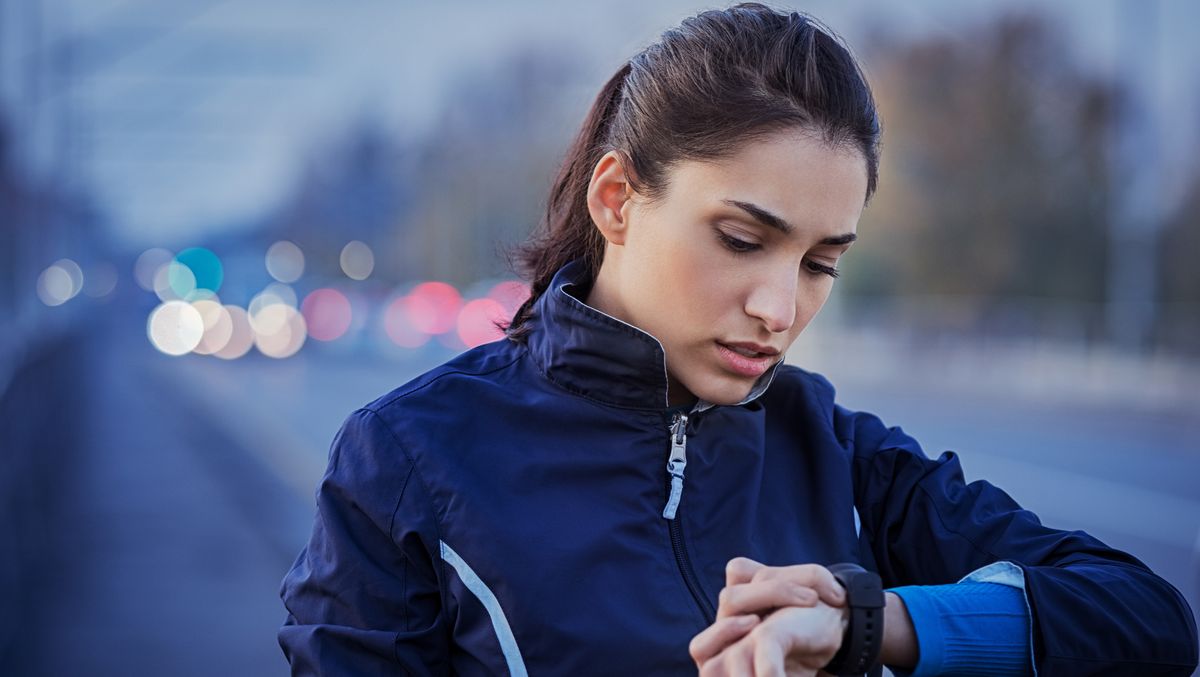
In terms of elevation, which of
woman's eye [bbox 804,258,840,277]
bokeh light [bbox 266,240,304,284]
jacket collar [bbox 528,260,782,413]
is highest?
bokeh light [bbox 266,240,304,284]

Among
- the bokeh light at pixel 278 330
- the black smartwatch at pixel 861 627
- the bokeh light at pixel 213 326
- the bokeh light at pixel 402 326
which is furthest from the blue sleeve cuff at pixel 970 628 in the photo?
the bokeh light at pixel 213 326

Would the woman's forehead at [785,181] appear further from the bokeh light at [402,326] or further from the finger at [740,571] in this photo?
the bokeh light at [402,326]

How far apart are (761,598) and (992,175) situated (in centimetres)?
3927

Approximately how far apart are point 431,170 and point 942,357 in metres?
39.7

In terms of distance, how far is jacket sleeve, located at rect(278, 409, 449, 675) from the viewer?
1.95 m

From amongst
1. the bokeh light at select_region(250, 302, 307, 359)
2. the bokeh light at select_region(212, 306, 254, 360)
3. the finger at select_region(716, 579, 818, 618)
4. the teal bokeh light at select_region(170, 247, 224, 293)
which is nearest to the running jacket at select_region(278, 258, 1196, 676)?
the finger at select_region(716, 579, 818, 618)

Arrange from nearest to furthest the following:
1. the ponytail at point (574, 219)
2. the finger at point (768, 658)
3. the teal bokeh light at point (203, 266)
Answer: the finger at point (768, 658) → the ponytail at point (574, 219) → the teal bokeh light at point (203, 266)

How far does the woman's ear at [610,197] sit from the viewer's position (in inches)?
88.6

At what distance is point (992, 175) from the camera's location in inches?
1542

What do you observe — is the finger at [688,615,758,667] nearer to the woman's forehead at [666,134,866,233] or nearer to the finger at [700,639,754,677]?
the finger at [700,639,754,677]

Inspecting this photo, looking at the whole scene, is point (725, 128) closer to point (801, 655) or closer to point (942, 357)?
point (801, 655)

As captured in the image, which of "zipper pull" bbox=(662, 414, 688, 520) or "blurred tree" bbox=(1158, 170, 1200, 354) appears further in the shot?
"blurred tree" bbox=(1158, 170, 1200, 354)

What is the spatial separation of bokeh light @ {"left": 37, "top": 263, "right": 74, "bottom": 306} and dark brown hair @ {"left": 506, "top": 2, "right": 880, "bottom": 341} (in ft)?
39.6

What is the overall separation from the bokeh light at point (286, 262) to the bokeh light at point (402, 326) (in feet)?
81.9
